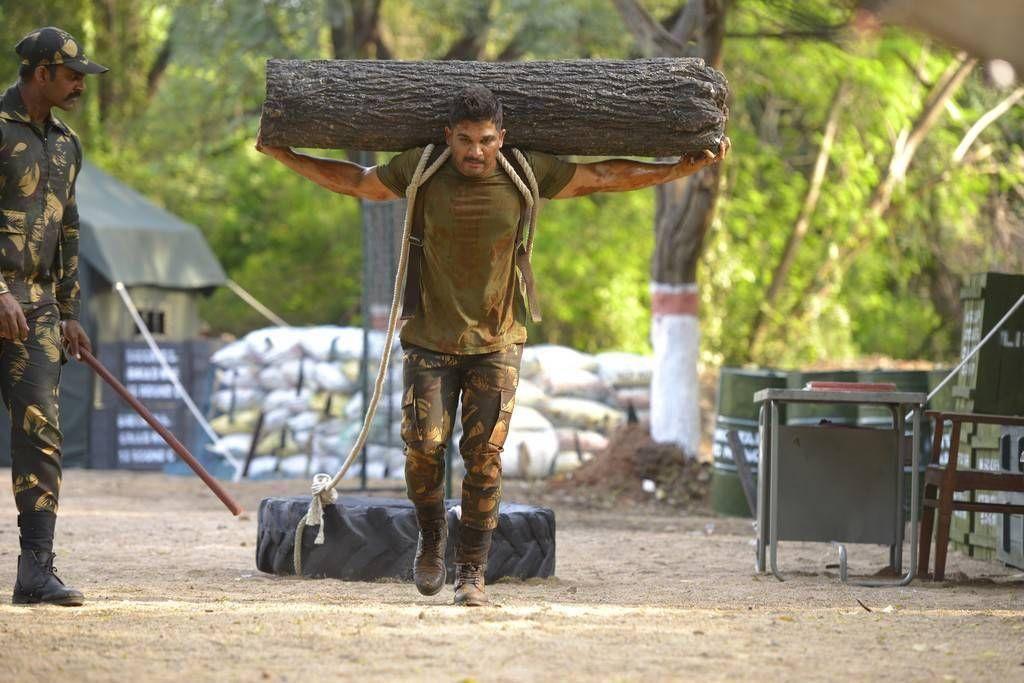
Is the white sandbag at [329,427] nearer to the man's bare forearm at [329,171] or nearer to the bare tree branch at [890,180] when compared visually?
the man's bare forearm at [329,171]

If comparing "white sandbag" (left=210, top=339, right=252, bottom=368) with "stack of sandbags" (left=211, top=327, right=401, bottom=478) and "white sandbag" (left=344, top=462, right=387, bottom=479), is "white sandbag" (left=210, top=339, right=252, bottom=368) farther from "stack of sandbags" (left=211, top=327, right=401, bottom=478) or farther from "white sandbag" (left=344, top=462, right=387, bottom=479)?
"white sandbag" (left=344, top=462, right=387, bottom=479)

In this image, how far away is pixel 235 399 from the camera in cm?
1543

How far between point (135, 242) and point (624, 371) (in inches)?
229

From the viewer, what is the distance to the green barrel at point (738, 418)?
11.0 meters

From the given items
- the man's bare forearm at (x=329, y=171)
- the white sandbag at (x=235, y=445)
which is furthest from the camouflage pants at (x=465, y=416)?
the white sandbag at (x=235, y=445)

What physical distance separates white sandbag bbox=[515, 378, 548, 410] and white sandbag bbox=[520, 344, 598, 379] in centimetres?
14

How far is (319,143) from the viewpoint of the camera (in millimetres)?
5770

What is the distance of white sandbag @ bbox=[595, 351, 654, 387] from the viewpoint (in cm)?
1529

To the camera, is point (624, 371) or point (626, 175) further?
point (624, 371)

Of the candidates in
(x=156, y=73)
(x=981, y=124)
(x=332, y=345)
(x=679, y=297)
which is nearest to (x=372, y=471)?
(x=332, y=345)

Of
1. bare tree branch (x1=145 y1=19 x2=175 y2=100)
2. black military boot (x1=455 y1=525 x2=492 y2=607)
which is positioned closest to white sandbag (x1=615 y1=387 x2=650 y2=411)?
black military boot (x1=455 y1=525 x2=492 y2=607)

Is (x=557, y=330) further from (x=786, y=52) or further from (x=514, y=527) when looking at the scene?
(x=514, y=527)

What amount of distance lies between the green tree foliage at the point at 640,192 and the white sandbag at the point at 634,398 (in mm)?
5501

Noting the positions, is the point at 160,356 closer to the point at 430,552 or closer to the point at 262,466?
the point at 262,466
